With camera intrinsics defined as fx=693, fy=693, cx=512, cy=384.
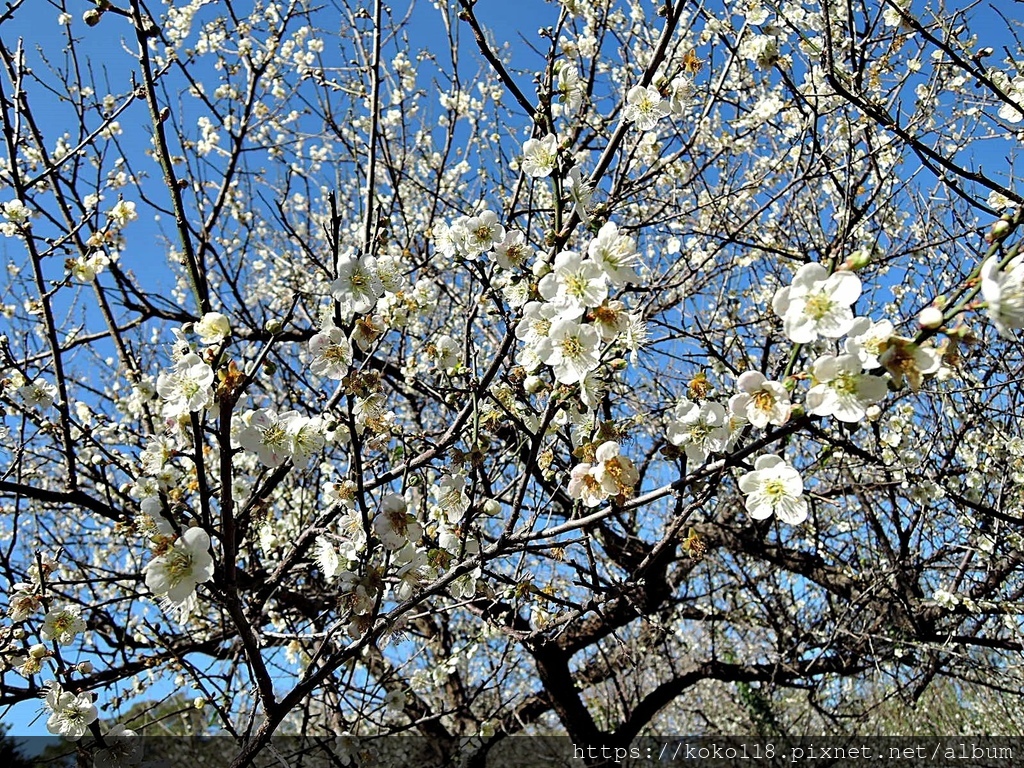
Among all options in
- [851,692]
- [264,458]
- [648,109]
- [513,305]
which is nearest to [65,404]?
[264,458]

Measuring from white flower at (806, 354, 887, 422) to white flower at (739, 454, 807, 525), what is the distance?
0.34 meters

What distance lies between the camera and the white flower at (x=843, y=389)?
1.24 m

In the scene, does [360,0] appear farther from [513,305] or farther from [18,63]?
[513,305]

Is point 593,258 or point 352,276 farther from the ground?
point 352,276

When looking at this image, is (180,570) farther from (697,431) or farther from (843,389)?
(843,389)

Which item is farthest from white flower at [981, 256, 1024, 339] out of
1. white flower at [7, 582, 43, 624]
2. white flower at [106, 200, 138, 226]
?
white flower at [106, 200, 138, 226]

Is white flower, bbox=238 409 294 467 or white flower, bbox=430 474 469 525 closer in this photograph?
white flower, bbox=238 409 294 467

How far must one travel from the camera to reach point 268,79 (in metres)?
4.22

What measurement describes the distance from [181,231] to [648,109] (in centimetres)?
133

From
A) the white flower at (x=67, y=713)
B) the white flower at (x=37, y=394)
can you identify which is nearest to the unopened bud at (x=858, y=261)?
the white flower at (x=67, y=713)

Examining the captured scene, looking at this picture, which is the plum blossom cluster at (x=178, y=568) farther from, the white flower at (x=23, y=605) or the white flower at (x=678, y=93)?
the white flower at (x=678, y=93)

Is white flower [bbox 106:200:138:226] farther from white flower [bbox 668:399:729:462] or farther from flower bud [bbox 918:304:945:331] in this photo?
flower bud [bbox 918:304:945:331]

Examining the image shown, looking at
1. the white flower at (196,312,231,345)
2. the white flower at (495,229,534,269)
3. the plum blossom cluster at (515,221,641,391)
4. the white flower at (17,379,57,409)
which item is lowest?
the plum blossom cluster at (515,221,641,391)

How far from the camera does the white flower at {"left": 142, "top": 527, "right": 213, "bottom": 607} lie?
1.47 meters
